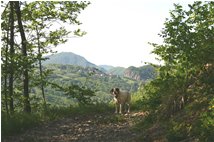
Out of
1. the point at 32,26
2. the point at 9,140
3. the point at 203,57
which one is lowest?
the point at 9,140

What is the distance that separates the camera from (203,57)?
599 inches

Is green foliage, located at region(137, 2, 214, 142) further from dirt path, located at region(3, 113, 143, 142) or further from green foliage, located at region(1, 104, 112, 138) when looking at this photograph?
green foliage, located at region(1, 104, 112, 138)

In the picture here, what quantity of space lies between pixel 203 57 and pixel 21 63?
9.09 m

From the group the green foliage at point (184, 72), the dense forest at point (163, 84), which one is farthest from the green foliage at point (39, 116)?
the green foliage at point (184, 72)

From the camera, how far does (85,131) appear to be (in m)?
16.7

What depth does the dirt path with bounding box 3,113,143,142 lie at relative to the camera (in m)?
15.0

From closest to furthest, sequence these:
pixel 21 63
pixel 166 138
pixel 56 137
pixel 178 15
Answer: pixel 166 138 < pixel 56 137 < pixel 178 15 < pixel 21 63

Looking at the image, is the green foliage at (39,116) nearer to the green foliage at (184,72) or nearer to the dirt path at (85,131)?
the dirt path at (85,131)

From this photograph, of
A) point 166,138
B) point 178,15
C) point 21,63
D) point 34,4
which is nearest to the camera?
point 166,138

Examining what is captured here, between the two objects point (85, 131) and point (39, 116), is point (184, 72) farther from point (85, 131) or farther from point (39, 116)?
point (39, 116)

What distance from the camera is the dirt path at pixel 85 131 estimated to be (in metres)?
15.0

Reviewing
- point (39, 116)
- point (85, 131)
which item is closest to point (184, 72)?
point (85, 131)

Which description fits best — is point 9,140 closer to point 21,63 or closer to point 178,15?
point 21,63

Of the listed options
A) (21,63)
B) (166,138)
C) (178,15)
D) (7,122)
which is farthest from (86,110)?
(166,138)
